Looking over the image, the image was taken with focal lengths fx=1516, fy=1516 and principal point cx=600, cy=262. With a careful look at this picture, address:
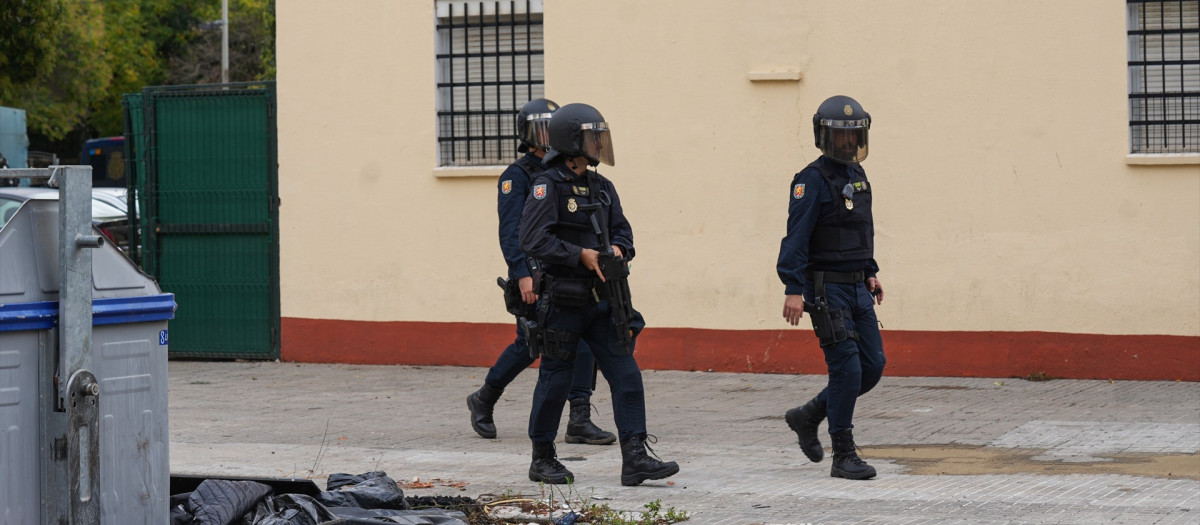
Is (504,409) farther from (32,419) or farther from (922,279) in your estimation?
(32,419)

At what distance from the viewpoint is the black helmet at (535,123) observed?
8.13 metres

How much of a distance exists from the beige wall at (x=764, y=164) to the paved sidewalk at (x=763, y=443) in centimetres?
67

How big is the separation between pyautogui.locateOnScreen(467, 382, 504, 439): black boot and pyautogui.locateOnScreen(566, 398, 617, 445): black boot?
491 millimetres

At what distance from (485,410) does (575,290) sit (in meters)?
2.20

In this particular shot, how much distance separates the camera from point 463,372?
12.4m

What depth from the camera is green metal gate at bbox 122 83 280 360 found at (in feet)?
43.4

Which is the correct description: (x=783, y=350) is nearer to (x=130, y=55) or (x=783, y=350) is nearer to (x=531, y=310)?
(x=531, y=310)

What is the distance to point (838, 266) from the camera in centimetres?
714

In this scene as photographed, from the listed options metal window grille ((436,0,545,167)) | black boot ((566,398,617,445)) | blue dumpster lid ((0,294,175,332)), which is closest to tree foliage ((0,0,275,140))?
metal window grille ((436,0,545,167))

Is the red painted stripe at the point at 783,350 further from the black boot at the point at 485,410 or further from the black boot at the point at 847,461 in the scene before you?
the black boot at the point at 847,461

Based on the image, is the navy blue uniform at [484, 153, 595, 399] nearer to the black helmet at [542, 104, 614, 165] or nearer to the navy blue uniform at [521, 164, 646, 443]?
the navy blue uniform at [521, 164, 646, 443]

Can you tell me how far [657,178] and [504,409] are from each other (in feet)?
9.02

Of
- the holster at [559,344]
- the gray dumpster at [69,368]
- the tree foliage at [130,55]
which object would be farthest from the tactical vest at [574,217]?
the tree foliage at [130,55]

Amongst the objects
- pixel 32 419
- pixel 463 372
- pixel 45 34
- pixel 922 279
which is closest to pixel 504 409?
pixel 463 372
